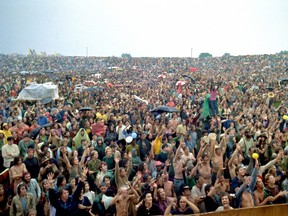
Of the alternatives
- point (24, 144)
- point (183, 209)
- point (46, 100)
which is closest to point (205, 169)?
point (183, 209)

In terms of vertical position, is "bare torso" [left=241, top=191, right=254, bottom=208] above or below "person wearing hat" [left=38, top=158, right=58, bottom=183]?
below

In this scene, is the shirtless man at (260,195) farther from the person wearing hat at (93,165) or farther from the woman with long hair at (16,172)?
the woman with long hair at (16,172)

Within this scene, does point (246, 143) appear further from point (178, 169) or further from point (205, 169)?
point (178, 169)

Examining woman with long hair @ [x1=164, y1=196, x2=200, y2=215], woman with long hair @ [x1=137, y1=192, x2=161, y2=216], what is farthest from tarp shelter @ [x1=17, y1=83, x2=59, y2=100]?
woman with long hair @ [x1=164, y1=196, x2=200, y2=215]

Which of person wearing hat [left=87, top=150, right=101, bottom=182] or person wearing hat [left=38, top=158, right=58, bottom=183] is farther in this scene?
person wearing hat [left=87, top=150, right=101, bottom=182]

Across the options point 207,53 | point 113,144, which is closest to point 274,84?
point 113,144

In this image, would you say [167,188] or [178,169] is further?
[178,169]

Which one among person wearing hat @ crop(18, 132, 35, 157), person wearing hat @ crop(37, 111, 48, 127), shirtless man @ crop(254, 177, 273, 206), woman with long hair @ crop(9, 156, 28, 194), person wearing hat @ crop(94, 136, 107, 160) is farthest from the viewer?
person wearing hat @ crop(37, 111, 48, 127)

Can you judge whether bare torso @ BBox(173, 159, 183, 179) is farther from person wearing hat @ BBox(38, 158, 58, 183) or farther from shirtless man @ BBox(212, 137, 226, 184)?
person wearing hat @ BBox(38, 158, 58, 183)

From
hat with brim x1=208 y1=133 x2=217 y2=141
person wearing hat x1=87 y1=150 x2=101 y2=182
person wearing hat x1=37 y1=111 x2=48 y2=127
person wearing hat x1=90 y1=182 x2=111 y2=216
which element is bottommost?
person wearing hat x1=90 y1=182 x2=111 y2=216

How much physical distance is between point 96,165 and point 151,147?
1.71 m

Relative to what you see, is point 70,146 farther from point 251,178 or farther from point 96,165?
point 251,178

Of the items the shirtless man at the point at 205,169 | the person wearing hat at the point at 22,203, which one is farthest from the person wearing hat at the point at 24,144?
the shirtless man at the point at 205,169

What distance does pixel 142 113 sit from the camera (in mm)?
12273
